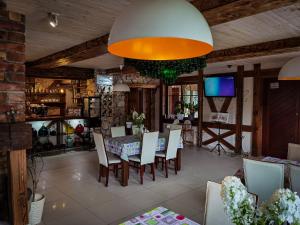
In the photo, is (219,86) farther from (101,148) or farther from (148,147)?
(101,148)

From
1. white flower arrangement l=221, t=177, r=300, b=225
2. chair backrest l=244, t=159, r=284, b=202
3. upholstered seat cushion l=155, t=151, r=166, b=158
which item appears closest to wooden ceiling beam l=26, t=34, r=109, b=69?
upholstered seat cushion l=155, t=151, r=166, b=158

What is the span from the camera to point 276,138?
628cm

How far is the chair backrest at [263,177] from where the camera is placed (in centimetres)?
253

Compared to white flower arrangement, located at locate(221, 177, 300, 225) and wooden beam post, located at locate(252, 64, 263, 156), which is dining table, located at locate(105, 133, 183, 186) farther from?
white flower arrangement, located at locate(221, 177, 300, 225)

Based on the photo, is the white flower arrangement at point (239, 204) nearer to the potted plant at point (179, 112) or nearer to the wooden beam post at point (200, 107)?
the wooden beam post at point (200, 107)

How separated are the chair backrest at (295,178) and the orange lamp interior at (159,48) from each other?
70.1 inches

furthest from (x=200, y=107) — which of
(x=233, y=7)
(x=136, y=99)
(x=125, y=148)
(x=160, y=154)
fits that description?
(x=233, y=7)

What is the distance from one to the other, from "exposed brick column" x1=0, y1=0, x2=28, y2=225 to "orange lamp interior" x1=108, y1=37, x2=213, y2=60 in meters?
1.82

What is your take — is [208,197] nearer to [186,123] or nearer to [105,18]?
[105,18]

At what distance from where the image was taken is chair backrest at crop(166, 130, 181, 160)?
4699 mm

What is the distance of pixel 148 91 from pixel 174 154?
17.4ft

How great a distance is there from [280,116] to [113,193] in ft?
15.6

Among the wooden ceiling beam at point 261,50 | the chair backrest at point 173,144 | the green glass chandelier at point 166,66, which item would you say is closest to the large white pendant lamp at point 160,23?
the green glass chandelier at point 166,66

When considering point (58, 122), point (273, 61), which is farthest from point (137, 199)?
point (273, 61)
